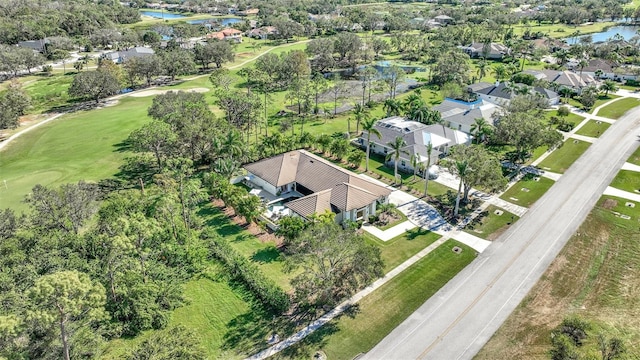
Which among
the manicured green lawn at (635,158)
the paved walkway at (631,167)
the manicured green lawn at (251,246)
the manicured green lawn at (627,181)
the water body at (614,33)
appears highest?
the water body at (614,33)

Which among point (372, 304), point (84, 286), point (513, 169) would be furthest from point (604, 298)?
point (84, 286)

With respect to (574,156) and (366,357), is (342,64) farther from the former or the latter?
(366,357)

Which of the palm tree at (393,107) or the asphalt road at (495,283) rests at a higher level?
the palm tree at (393,107)

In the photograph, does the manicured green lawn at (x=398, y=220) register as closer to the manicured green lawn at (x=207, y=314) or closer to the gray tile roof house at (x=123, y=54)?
the manicured green lawn at (x=207, y=314)

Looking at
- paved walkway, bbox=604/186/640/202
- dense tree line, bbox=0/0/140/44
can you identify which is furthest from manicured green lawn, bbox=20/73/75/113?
paved walkway, bbox=604/186/640/202

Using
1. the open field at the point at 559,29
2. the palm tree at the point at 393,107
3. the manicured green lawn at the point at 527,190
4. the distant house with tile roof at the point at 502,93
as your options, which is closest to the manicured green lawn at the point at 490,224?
the manicured green lawn at the point at 527,190

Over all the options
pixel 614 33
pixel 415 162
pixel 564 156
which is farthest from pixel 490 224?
pixel 614 33
